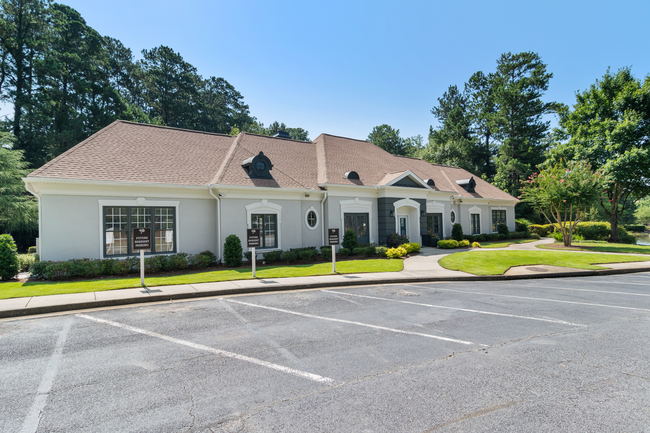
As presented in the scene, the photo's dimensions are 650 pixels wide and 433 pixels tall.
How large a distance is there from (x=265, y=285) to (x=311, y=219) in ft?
28.3

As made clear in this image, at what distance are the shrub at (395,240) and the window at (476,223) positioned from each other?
1265cm

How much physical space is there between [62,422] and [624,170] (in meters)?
37.1

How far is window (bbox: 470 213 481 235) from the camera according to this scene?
31312mm

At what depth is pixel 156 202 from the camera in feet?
51.7

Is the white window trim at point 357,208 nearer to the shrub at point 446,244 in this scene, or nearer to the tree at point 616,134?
the shrub at point 446,244

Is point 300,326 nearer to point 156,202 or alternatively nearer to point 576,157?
point 156,202

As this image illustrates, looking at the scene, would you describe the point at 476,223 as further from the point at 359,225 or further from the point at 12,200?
the point at 12,200

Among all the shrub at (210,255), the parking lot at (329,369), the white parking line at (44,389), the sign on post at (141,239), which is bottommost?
the parking lot at (329,369)

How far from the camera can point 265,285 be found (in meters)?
11.8

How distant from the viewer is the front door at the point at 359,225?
21281mm

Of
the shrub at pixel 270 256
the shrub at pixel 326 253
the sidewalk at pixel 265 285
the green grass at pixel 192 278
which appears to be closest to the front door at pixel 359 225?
the shrub at pixel 326 253

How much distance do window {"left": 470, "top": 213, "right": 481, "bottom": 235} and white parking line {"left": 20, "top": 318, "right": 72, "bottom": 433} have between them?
3127 cm

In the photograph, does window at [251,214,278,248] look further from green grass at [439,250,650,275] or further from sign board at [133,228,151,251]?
green grass at [439,250,650,275]

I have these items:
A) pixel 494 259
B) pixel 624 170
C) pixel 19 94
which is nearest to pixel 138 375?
pixel 494 259
